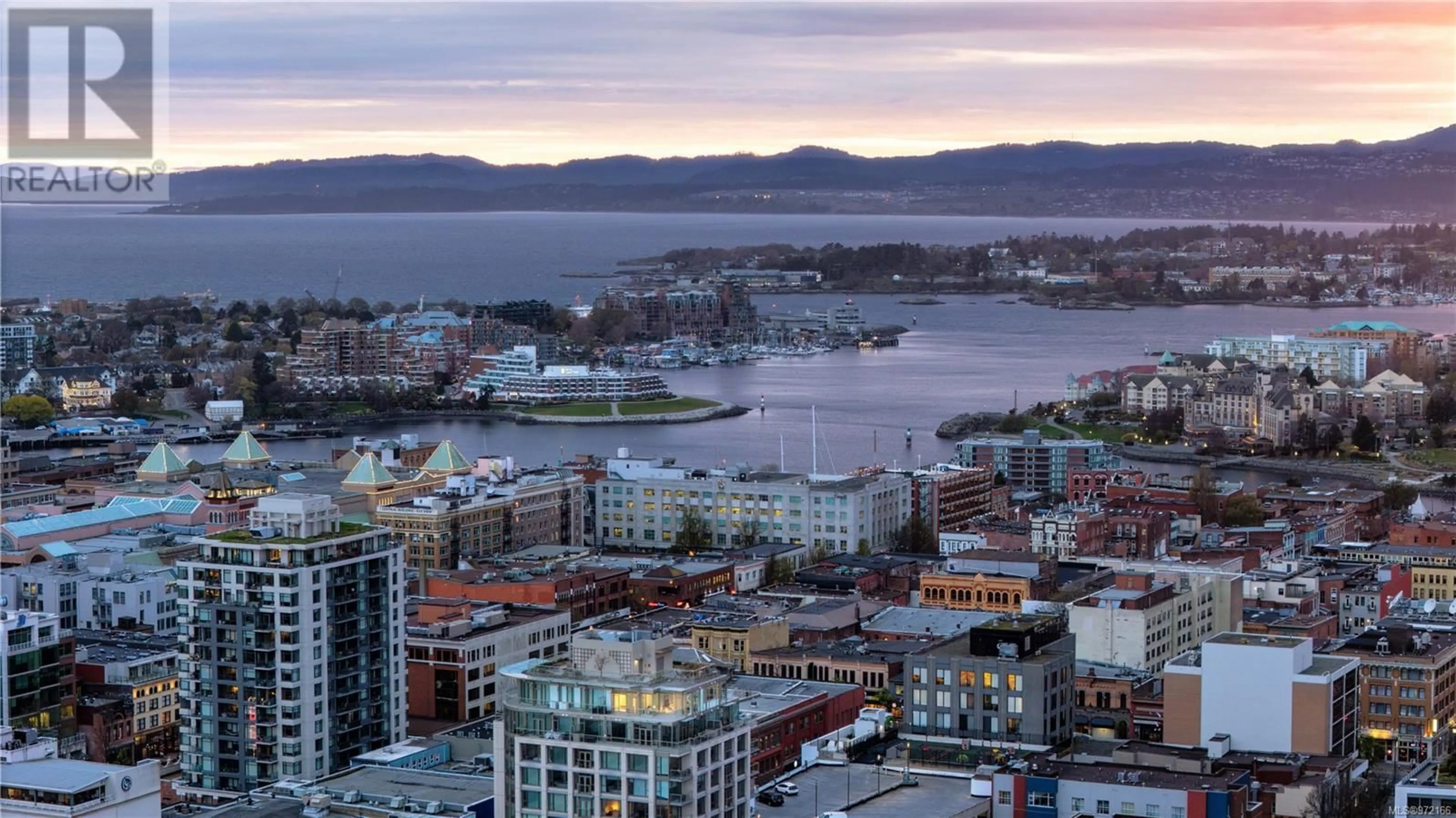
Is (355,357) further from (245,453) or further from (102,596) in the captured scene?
(102,596)

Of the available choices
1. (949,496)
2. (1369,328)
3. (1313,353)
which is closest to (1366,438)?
(1313,353)

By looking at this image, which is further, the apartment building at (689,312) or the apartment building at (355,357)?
the apartment building at (689,312)

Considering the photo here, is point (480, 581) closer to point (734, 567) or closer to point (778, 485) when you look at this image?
point (734, 567)

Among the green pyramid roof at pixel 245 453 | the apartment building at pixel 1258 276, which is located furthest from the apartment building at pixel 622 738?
the apartment building at pixel 1258 276

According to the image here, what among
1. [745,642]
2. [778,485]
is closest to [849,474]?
[778,485]

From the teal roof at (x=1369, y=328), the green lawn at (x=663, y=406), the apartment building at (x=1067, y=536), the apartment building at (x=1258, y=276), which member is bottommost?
the green lawn at (x=663, y=406)

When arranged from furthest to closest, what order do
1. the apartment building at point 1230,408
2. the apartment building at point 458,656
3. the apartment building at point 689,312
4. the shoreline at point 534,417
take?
the apartment building at point 689,312 < the shoreline at point 534,417 < the apartment building at point 1230,408 < the apartment building at point 458,656

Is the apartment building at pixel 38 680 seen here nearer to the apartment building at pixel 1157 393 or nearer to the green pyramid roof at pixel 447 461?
the green pyramid roof at pixel 447 461
